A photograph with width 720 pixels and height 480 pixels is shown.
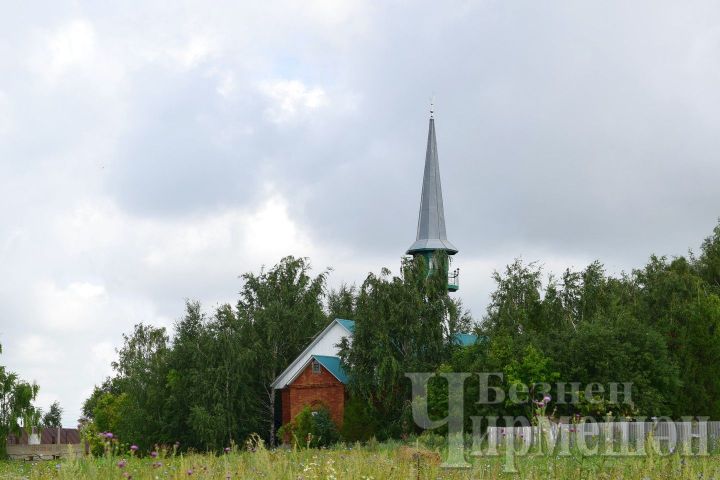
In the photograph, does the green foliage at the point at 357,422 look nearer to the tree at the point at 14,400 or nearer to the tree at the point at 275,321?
the tree at the point at 275,321

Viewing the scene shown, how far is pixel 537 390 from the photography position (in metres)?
37.1

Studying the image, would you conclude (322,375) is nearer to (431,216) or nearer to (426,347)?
(426,347)

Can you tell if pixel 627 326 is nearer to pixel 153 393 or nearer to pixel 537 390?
pixel 537 390

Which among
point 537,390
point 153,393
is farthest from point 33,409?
point 537,390

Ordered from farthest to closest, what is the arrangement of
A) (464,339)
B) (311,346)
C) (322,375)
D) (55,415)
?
(55,415)
(464,339)
(311,346)
(322,375)

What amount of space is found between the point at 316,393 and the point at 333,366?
1.83 m

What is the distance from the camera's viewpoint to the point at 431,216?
62.1 m

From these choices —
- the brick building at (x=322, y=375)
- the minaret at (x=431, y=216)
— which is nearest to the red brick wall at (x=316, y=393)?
the brick building at (x=322, y=375)

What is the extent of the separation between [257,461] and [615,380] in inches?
1176

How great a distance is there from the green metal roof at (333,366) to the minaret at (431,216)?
12107 mm

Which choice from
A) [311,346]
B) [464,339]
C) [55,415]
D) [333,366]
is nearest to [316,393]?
[333,366]

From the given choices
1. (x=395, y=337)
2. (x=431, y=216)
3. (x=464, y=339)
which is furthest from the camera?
(x=431, y=216)

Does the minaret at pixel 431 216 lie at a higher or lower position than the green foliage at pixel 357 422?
higher

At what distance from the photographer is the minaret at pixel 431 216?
2365 inches
